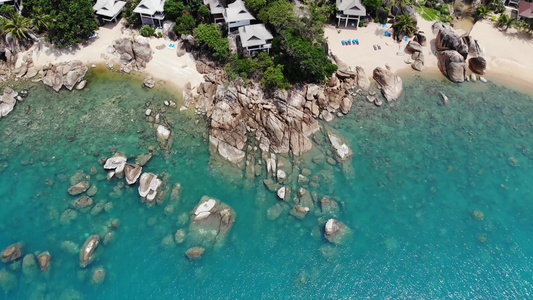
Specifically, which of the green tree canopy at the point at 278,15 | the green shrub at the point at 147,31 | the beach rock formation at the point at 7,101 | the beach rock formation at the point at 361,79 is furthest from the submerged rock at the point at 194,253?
the green shrub at the point at 147,31

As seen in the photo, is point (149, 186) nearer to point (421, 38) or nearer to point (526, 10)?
point (421, 38)

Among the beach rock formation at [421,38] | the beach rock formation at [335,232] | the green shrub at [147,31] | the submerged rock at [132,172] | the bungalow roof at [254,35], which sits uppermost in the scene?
the bungalow roof at [254,35]

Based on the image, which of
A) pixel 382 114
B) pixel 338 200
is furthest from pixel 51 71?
pixel 382 114

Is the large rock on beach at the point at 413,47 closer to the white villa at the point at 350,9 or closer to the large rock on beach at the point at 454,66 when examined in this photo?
the large rock on beach at the point at 454,66

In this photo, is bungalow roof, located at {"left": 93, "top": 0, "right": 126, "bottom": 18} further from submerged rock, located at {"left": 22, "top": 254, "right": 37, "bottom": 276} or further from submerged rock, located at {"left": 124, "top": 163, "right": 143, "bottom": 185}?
submerged rock, located at {"left": 22, "top": 254, "right": 37, "bottom": 276}

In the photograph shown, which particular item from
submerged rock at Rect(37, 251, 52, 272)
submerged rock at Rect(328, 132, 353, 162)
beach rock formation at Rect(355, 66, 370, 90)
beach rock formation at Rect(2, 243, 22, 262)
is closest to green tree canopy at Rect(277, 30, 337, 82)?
beach rock formation at Rect(355, 66, 370, 90)

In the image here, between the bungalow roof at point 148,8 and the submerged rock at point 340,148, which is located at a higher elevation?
the bungalow roof at point 148,8

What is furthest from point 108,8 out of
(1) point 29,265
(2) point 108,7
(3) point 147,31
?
(1) point 29,265
